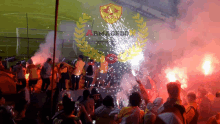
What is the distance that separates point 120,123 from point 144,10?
12.2 m

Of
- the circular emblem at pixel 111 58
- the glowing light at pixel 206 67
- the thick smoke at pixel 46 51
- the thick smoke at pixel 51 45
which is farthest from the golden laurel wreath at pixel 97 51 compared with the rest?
the glowing light at pixel 206 67

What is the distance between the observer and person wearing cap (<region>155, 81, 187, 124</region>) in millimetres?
2097

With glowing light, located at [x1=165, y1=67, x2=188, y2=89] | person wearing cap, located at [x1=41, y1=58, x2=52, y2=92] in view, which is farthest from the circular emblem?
person wearing cap, located at [x1=41, y1=58, x2=52, y2=92]

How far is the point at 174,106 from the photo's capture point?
216 cm

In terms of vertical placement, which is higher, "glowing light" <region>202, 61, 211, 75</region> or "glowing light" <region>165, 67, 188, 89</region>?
"glowing light" <region>202, 61, 211, 75</region>

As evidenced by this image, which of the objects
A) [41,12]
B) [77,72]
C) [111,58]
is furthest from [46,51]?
[41,12]

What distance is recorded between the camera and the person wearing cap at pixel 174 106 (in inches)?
82.6

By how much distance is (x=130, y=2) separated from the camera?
13445mm

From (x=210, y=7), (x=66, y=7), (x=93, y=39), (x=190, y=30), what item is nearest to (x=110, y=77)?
(x=93, y=39)

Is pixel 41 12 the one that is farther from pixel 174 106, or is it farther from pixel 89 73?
pixel 174 106

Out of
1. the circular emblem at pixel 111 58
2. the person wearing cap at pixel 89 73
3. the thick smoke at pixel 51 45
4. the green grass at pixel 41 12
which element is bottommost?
the person wearing cap at pixel 89 73

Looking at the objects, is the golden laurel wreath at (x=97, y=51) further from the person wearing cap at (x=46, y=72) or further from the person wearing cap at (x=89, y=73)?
the person wearing cap at (x=46, y=72)

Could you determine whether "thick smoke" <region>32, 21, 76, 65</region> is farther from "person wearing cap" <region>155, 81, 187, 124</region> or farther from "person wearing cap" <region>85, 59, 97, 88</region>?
"person wearing cap" <region>155, 81, 187, 124</region>

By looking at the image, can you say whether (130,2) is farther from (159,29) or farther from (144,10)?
(159,29)
